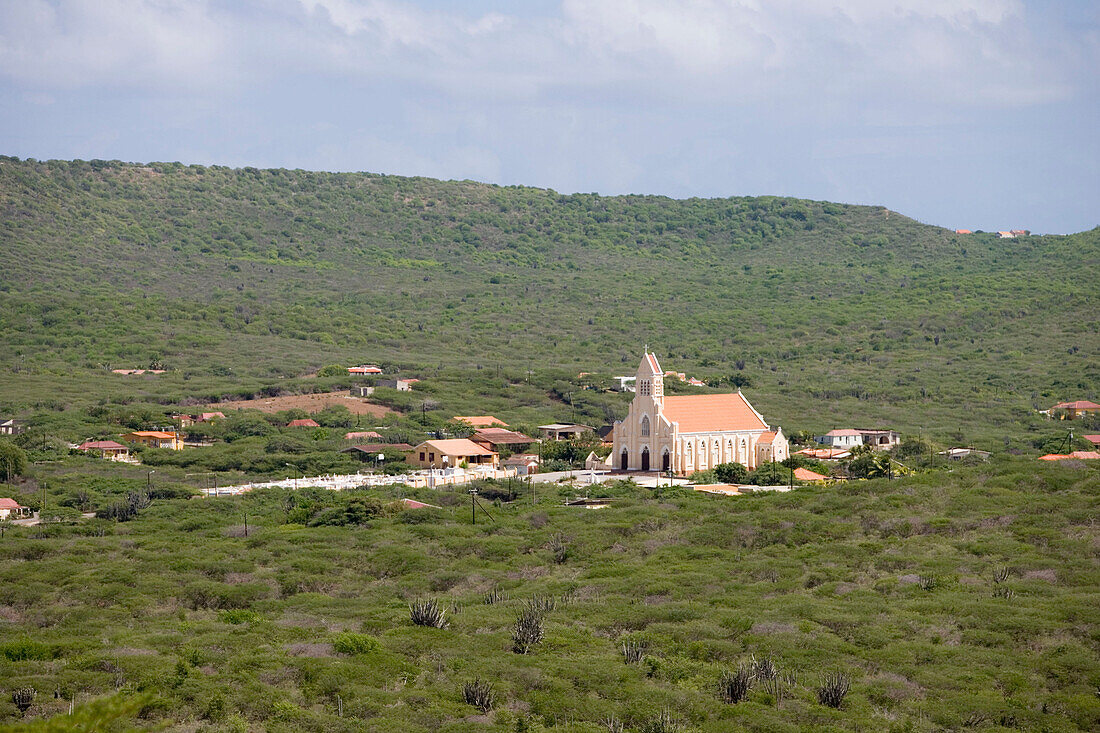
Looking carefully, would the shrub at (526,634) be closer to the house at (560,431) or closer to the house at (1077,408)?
the house at (560,431)

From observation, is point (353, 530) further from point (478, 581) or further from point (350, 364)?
point (350, 364)

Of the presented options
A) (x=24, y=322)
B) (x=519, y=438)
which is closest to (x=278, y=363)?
(x=24, y=322)

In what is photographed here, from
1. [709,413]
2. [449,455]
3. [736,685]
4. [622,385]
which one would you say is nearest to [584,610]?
[736,685]

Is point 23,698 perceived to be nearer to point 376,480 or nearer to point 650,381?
point 376,480

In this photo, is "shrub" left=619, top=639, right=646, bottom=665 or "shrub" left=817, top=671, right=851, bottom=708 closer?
"shrub" left=817, top=671, right=851, bottom=708

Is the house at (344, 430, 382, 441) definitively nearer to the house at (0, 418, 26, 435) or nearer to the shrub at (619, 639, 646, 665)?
the house at (0, 418, 26, 435)

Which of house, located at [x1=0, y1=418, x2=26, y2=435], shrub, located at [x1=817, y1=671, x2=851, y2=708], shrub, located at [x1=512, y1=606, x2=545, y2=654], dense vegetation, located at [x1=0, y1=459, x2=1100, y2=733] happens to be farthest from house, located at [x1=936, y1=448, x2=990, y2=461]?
house, located at [x1=0, y1=418, x2=26, y2=435]
